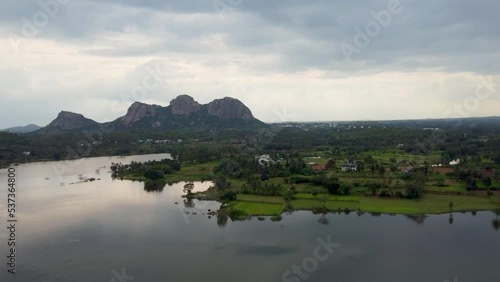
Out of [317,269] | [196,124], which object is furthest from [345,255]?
[196,124]

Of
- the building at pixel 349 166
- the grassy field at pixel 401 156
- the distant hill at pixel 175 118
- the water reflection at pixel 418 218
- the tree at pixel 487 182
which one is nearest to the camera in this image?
the water reflection at pixel 418 218

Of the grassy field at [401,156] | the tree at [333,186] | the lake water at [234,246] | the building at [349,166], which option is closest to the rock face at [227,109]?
the grassy field at [401,156]

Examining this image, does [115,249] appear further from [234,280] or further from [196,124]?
[196,124]

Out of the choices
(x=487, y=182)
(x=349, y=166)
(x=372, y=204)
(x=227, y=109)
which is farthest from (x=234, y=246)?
(x=227, y=109)

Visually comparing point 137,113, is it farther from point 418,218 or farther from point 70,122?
point 418,218

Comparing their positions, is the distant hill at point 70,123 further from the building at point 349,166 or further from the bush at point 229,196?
the bush at point 229,196

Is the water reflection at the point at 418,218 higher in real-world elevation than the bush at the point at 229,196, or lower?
lower
